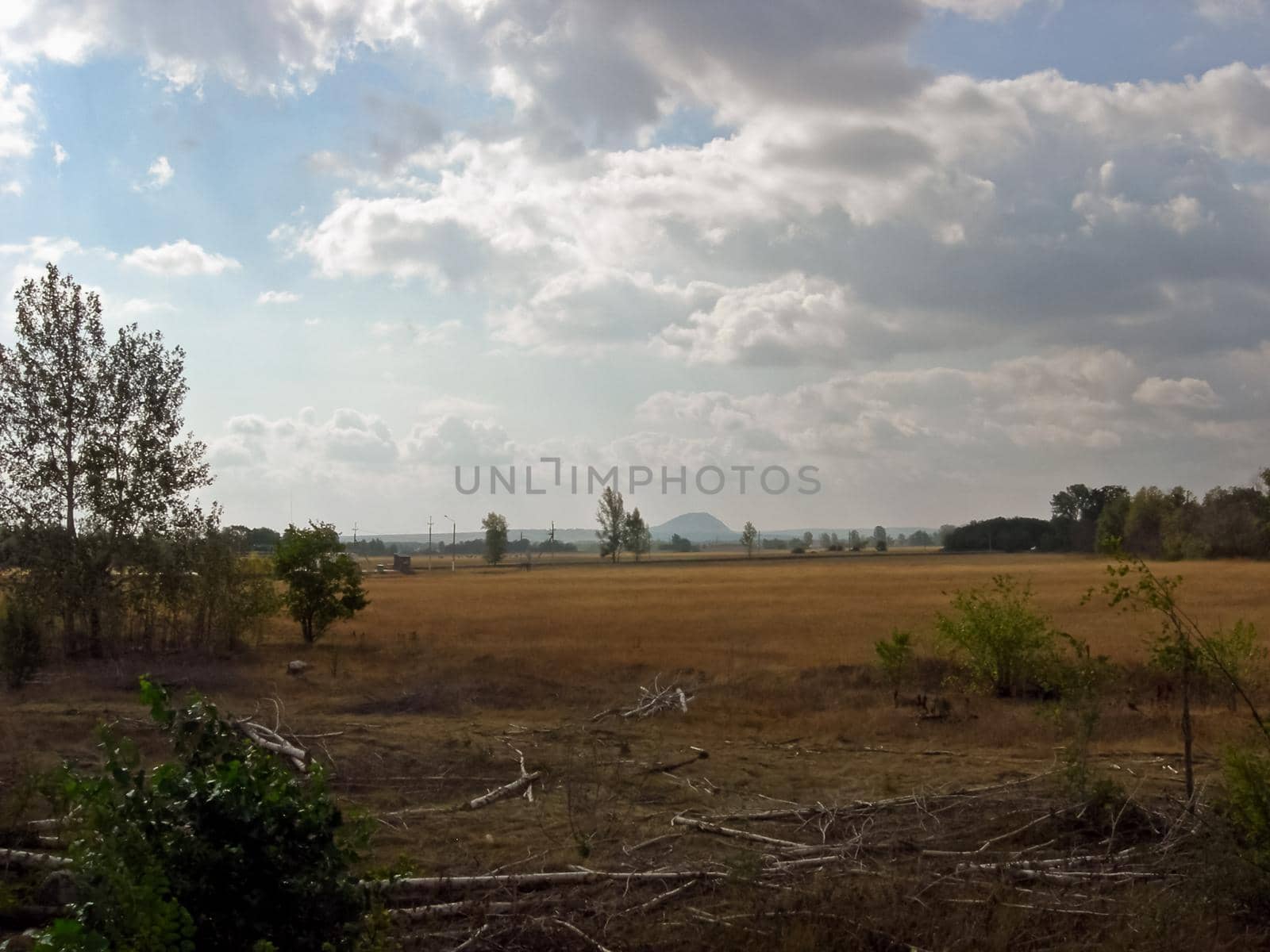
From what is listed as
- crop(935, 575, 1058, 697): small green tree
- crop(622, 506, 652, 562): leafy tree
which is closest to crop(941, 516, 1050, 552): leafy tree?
crop(622, 506, 652, 562): leafy tree

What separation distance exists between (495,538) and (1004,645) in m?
114

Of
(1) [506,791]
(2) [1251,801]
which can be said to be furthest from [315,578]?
(2) [1251,801]

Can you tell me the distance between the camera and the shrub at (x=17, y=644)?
18.4 meters

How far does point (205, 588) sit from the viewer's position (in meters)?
24.8

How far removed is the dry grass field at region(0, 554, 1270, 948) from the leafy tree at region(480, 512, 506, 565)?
313 ft

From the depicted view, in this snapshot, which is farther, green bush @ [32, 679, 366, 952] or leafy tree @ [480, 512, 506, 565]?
leafy tree @ [480, 512, 506, 565]

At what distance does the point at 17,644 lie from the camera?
18469 millimetres

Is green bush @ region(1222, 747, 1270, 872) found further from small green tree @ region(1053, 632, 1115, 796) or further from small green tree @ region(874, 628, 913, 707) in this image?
small green tree @ region(874, 628, 913, 707)

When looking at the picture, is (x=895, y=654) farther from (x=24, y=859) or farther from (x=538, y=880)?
(x=24, y=859)

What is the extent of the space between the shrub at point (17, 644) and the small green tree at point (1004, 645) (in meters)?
16.9

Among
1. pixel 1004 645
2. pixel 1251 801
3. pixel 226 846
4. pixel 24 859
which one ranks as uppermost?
pixel 226 846

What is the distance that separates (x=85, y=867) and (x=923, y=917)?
4.59 meters

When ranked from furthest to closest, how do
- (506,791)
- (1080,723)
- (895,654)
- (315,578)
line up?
(315,578)
(895,654)
(506,791)
(1080,723)

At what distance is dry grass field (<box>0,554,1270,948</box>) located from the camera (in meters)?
8.26
